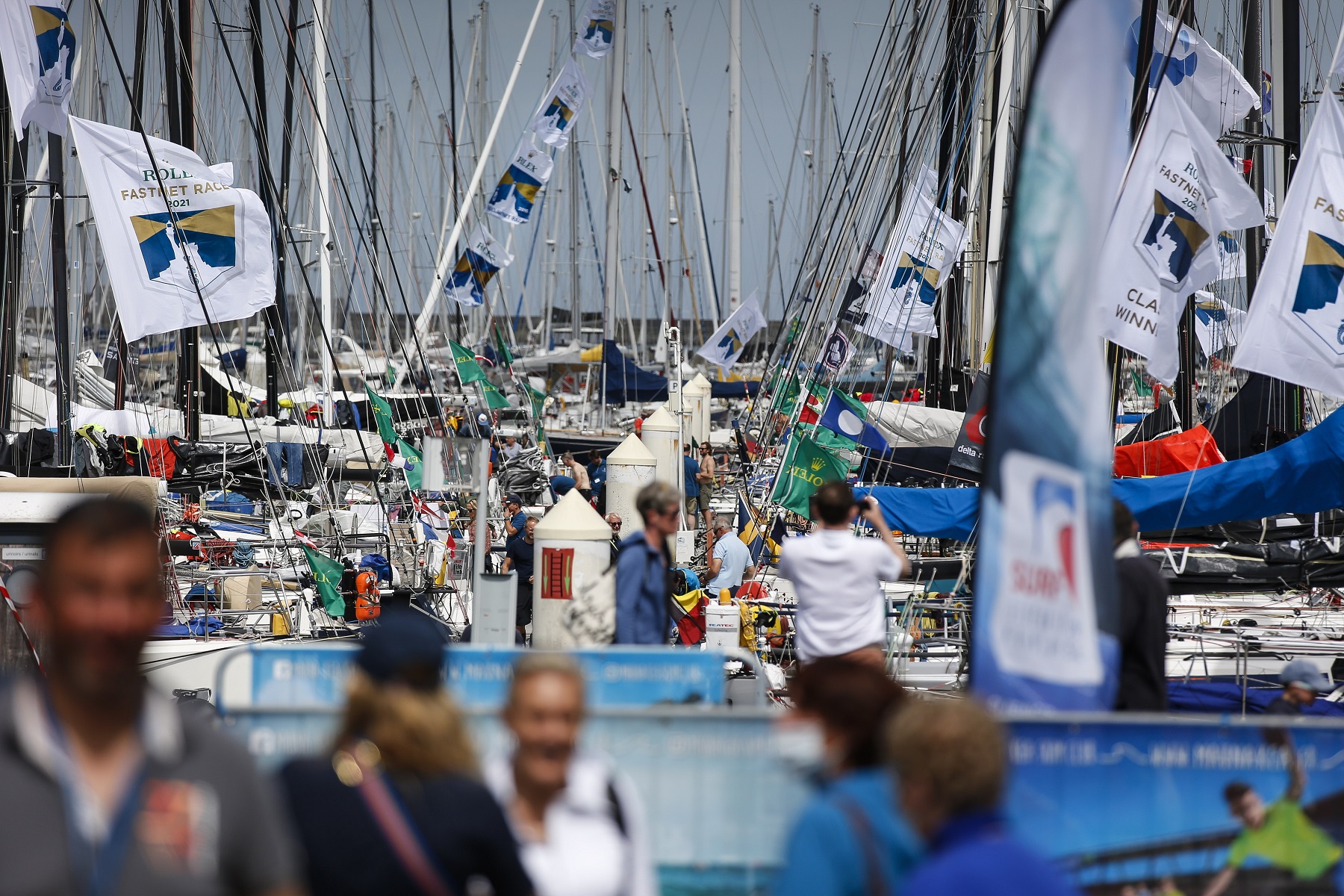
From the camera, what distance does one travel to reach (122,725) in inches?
94.6

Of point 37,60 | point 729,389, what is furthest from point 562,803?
point 729,389

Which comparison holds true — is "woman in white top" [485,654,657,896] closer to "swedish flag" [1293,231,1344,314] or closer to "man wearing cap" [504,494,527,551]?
"swedish flag" [1293,231,1344,314]

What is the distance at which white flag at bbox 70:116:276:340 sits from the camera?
41.1 feet

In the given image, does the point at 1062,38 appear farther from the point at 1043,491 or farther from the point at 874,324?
the point at 874,324

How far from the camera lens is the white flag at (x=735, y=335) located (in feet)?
91.7

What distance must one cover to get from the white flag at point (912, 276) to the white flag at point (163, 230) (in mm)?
10111

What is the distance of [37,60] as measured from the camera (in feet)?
41.8

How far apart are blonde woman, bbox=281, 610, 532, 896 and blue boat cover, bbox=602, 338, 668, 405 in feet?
85.8

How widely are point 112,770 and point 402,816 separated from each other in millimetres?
688

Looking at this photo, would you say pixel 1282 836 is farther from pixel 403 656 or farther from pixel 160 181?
pixel 160 181

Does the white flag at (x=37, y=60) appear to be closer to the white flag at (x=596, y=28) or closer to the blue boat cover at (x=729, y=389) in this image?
the white flag at (x=596, y=28)

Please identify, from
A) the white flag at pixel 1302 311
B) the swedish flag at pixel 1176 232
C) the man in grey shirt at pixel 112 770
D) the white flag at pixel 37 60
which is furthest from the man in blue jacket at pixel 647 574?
the white flag at pixel 37 60

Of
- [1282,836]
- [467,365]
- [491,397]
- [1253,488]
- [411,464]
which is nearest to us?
[1282,836]

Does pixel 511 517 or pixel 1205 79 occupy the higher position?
pixel 1205 79
